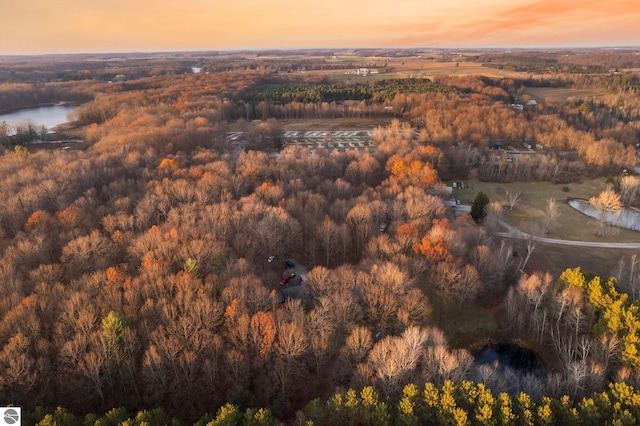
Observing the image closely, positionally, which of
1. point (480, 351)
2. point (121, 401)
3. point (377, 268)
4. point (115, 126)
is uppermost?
point (115, 126)

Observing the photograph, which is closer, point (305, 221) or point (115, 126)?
point (305, 221)

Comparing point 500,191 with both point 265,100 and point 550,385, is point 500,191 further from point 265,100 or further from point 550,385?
point 265,100

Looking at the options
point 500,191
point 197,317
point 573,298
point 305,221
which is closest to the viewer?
point 197,317

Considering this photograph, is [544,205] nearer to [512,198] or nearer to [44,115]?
[512,198]

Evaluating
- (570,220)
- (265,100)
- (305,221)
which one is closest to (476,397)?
(305,221)

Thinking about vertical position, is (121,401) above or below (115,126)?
below

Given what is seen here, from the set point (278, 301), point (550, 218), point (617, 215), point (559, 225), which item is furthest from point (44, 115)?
point (617, 215)

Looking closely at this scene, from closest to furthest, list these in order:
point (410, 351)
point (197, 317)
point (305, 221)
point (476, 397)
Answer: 1. point (476, 397)
2. point (410, 351)
3. point (197, 317)
4. point (305, 221)

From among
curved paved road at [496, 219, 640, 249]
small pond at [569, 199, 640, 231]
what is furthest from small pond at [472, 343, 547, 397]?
small pond at [569, 199, 640, 231]
